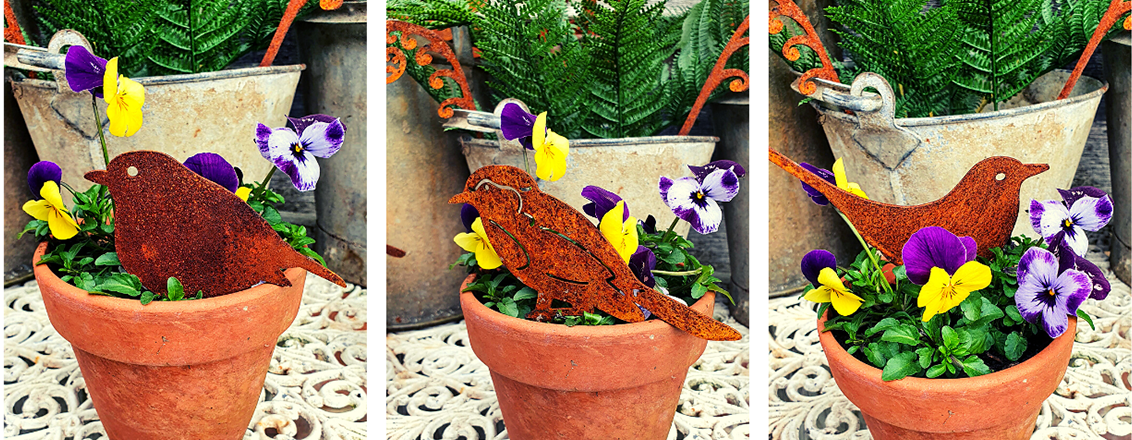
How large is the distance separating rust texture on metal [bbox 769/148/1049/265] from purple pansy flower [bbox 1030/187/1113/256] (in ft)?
0.12

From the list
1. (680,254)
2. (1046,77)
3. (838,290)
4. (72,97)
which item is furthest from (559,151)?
(1046,77)

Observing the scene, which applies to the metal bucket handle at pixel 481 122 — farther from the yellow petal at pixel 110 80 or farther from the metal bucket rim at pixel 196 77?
the yellow petal at pixel 110 80

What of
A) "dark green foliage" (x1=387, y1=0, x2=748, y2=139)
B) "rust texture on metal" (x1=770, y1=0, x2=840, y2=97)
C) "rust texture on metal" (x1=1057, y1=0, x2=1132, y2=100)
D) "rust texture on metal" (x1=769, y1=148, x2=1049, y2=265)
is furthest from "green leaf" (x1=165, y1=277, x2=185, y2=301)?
"rust texture on metal" (x1=1057, y1=0, x2=1132, y2=100)

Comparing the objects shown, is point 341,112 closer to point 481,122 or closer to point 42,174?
point 481,122

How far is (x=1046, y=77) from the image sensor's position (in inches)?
54.3

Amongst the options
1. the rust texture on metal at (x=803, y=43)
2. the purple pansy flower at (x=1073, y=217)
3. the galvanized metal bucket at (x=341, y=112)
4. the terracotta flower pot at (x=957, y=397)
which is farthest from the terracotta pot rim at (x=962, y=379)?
the galvanized metal bucket at (x=341, y=112)

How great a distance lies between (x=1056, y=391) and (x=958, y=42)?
52 cm

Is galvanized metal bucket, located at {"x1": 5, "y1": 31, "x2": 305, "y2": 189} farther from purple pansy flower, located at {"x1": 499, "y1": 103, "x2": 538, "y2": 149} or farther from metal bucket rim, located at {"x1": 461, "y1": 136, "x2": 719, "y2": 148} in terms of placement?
purple pansy flower, located at {"x1": 499, "y1": 103, "x2": 538, "y2": 149}

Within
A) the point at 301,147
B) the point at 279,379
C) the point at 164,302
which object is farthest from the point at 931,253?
the point at 279,379

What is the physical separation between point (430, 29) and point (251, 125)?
335 millimetres

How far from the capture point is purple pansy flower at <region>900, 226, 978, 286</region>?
839 mm

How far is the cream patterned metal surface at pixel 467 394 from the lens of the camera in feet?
3.78

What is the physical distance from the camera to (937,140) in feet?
3.94

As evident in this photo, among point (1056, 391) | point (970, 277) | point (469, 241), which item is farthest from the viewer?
point (1056, 391)
